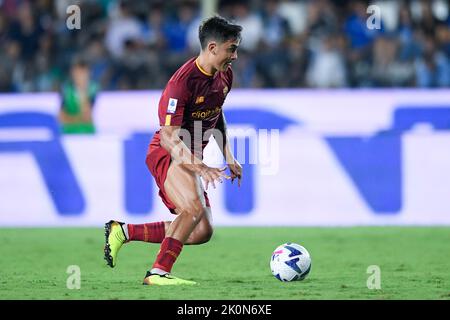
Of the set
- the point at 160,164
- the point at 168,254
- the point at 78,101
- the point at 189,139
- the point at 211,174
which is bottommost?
the point at 168,254

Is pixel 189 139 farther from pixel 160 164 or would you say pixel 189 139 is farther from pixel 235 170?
pixel 235 170

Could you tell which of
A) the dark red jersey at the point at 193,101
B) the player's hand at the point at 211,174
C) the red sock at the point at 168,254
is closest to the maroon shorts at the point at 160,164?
the dark red jersey at the point at 193,101

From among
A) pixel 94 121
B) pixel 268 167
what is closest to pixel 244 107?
pixel 268 167

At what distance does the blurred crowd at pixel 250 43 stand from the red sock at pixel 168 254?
7.16 m

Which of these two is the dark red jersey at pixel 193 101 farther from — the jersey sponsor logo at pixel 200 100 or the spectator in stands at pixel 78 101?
the spectator in stands at pixel 78 101

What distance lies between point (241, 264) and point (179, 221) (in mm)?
1967

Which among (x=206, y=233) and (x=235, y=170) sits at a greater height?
(x=235, y=170)

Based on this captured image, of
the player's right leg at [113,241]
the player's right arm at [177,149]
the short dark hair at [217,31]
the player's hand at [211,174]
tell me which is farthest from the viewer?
the player's right leg at [113,241]

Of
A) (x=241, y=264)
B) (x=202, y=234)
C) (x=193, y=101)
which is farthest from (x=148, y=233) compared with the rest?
(x=241, y=264)

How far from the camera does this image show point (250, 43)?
15531 millimetres

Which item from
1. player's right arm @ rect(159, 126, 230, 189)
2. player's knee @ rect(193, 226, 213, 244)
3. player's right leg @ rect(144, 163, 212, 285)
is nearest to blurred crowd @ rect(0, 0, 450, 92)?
player's knee @ rect(193, 226, 213, 244)

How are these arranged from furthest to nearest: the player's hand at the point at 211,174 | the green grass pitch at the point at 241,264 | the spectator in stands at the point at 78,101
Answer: the spectator in stands at the point at 78,101
the green grass pitch at the point at 241,264
the player's hand at the point at 211,174

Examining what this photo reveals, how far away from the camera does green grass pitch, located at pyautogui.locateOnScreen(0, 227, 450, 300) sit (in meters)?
7.77

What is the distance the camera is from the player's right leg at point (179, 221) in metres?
8.08
